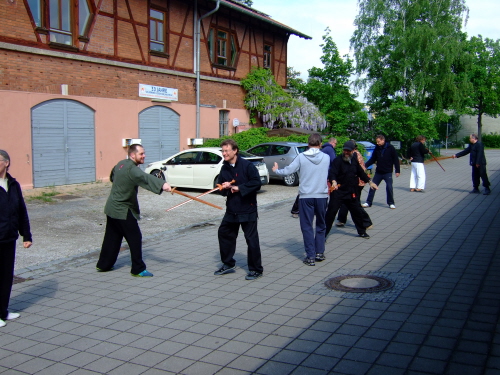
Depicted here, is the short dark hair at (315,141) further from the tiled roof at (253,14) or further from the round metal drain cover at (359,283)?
the tiled roof at (253,14)

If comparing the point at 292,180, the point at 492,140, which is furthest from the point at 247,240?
the point at 492,140

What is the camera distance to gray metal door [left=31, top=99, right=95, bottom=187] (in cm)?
1603

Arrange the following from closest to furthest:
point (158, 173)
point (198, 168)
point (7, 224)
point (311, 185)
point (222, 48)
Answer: point (7, 224) → point (311, 185) → point (198, 168) → point (158, 173) → point (222, 48)

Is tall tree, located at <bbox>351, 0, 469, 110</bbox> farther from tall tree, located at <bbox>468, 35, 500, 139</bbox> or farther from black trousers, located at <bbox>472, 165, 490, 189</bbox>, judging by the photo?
black trousers, located at <bbox>472, 165, 490, 189</bbox>

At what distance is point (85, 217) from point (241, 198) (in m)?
6.32

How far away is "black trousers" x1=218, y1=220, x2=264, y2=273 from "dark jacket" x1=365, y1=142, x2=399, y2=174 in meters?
6.72

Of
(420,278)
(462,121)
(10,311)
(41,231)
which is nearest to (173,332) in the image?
(10,311)

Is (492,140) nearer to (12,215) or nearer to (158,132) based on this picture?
(158,132)

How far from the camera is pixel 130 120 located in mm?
19297

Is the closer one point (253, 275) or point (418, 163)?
point (253, 275)

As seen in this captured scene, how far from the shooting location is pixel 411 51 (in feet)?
102

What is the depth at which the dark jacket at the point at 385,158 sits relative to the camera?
12.8 m

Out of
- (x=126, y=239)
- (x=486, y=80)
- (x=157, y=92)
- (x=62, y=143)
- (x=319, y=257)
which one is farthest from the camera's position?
(x=486, y=80)

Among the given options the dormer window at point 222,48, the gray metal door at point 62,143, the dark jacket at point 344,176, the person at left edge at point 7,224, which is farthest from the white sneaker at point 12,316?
the dormer window at point 222,48
